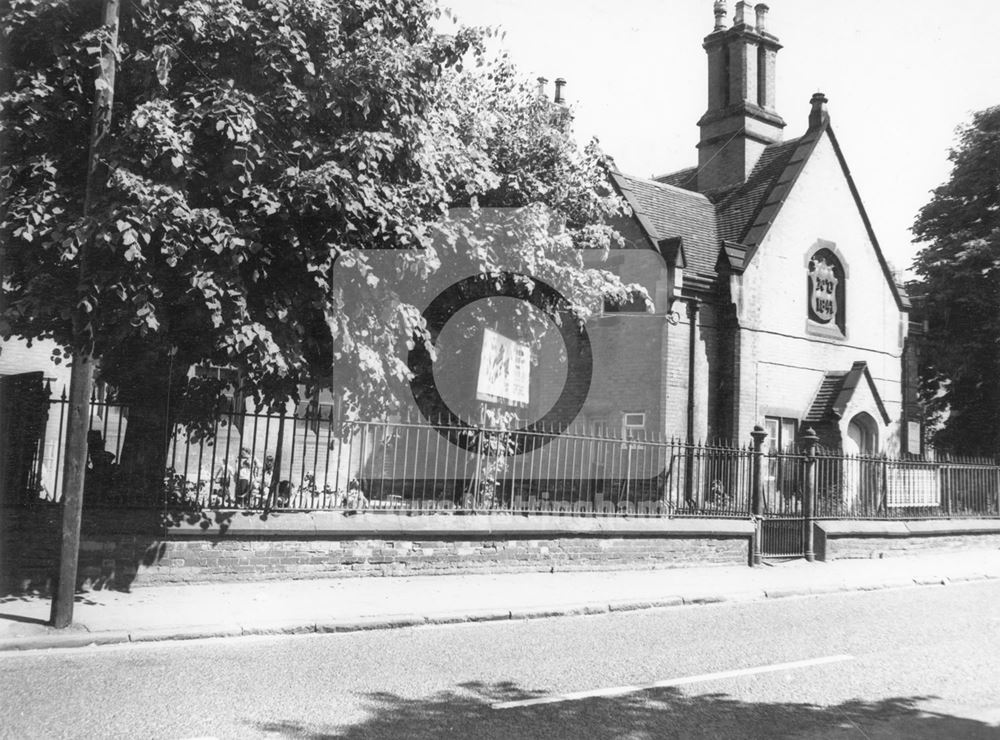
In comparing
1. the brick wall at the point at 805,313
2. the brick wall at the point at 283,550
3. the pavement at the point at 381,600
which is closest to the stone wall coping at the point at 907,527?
the pavement at the point at 381,600

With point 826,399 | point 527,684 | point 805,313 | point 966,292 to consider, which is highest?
point 966,292

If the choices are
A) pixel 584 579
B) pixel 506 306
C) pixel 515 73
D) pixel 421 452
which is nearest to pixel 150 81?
pixel 421 452

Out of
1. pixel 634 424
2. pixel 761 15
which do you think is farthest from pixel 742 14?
pixel 634 424

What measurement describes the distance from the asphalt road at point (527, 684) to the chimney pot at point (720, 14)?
20.1 meters

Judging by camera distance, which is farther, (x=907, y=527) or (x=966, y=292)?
(x=966, y=292)

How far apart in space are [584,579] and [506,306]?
474 centimetres

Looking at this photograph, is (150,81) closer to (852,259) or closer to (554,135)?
(554,135)

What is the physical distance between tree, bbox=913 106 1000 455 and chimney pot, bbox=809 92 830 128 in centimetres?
821

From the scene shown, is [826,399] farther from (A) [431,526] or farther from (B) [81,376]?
(B) [81,376]

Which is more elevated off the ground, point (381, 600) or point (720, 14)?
point (720, 14)

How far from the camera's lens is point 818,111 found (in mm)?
24266

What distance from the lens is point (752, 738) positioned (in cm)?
546

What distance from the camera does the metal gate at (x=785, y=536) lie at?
16453mm

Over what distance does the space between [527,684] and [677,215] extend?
18586mm
